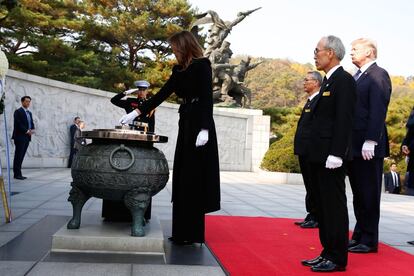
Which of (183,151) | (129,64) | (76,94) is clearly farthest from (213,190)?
(129,64)

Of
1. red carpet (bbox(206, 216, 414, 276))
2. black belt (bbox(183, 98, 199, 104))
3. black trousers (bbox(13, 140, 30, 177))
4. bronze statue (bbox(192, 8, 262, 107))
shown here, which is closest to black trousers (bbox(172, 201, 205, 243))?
red carpet (bbox(206, 216, 414, 276))

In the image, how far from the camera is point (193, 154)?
3789mm

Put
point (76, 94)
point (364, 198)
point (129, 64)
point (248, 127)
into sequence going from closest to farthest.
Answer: point (364, 198), point (76, 94), point (248, 127), point (129, 64)

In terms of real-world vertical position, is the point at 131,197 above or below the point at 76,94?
below

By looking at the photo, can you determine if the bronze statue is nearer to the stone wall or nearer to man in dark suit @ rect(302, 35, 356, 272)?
the stone wall

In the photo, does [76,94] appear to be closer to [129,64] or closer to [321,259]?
[129,64]

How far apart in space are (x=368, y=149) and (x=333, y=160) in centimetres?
89

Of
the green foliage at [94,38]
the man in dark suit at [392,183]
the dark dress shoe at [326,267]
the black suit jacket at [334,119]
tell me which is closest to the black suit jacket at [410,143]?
the black suit jacket at [334,119]

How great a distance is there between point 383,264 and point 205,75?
7.15 feet

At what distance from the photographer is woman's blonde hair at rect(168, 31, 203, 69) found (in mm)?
3799

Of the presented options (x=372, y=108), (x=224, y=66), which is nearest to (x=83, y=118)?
(x=224, y=66)

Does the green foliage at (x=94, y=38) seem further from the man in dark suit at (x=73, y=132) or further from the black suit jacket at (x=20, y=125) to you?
the black suit jacket at (x=20, y=125)

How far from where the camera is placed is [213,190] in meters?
3.80

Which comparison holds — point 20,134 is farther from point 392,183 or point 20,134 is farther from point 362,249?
point 392,183
